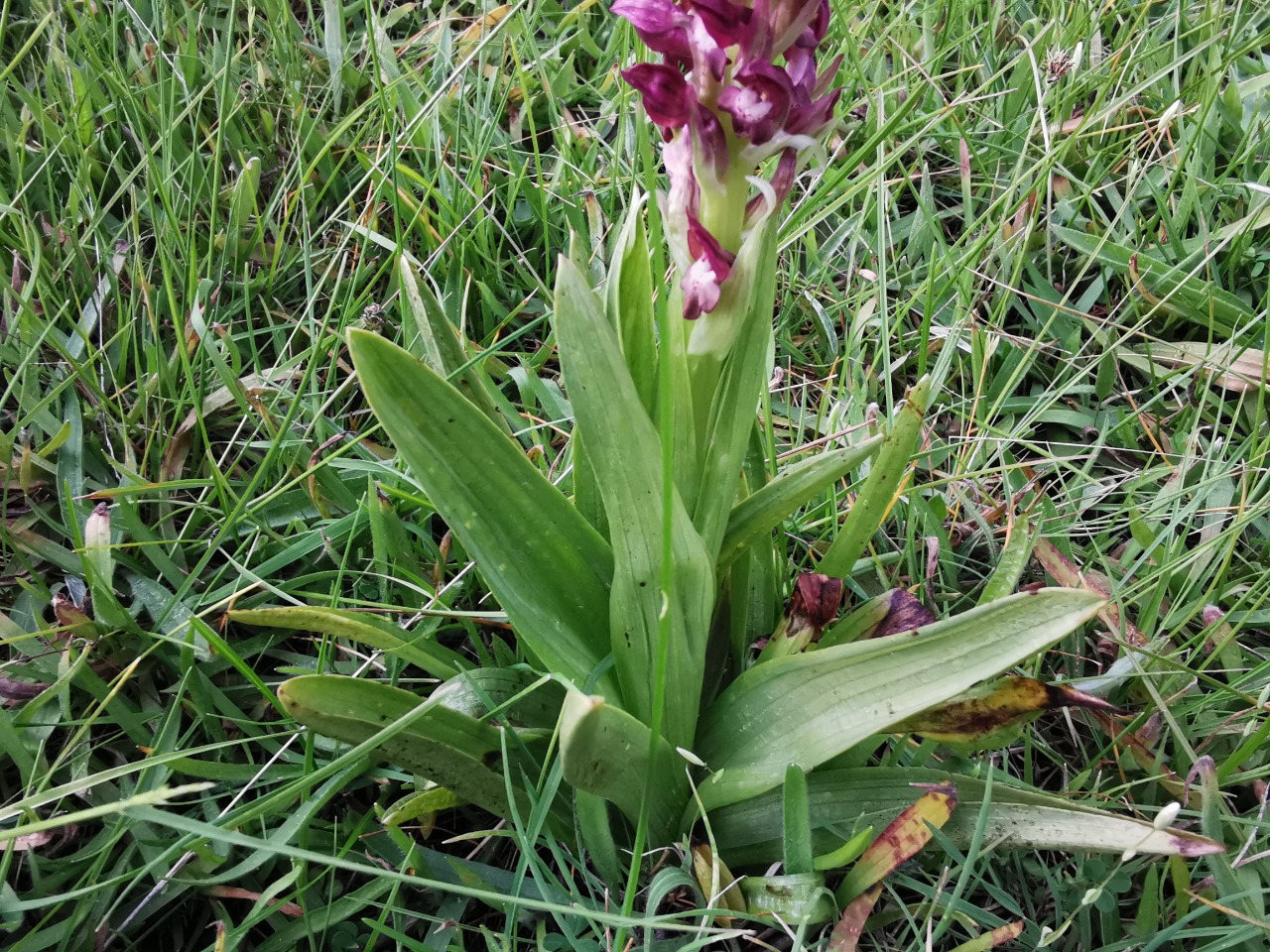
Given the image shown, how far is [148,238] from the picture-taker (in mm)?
1620

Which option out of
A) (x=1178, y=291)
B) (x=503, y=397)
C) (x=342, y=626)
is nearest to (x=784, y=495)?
(x=342, y=626)

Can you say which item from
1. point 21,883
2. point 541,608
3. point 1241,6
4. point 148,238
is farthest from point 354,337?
point 1241,6

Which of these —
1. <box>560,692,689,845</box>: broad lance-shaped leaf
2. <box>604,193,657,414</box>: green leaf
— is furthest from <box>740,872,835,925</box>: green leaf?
<box>604,193,657,414</box>: green leaf

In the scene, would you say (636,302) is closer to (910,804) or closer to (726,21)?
(726,21)

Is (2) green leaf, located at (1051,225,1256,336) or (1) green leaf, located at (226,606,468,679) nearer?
(1) green leaf, located at (226,606,468,679)

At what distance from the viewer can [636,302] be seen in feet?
3.10

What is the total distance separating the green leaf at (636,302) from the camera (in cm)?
94

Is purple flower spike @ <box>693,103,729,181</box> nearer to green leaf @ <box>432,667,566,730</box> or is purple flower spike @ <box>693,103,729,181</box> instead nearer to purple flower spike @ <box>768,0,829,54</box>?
purple flower spike @ <box>768,0,829,54</box>

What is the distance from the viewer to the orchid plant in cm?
76

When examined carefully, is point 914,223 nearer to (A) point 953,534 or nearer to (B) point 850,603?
(A) point 953,534

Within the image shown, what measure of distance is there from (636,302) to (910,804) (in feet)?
1.88

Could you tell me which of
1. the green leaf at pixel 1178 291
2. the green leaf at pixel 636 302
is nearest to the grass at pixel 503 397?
the green leaf at pixel 1178 291

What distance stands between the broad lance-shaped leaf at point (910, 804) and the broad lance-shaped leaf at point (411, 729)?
247mm

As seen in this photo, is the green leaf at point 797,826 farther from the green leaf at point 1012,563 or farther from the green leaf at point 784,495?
the green leaf at point 1012,563
